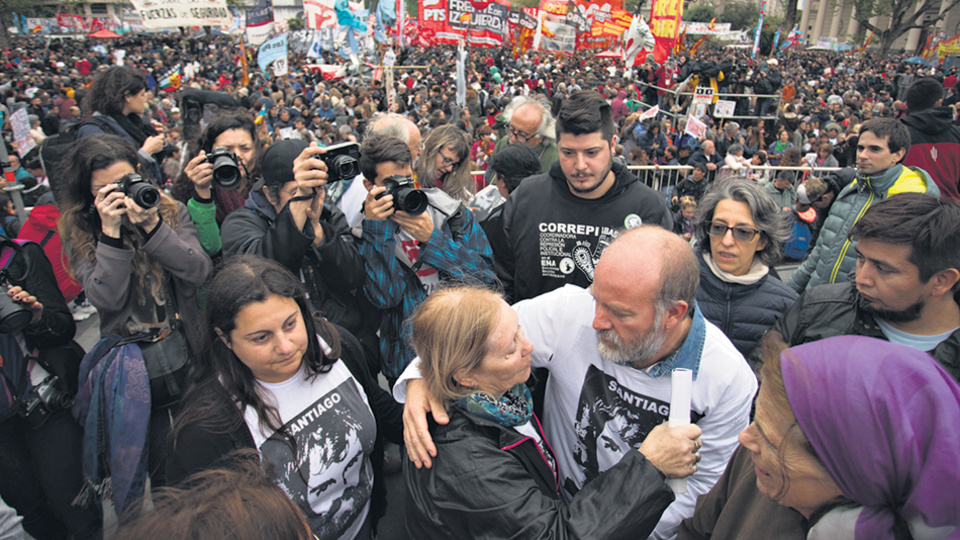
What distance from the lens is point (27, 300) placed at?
212 cm

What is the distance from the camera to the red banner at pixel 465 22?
1145cm

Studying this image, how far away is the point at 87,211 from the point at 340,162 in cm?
113

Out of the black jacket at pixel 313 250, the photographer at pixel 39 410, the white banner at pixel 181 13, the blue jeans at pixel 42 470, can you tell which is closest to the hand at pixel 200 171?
the black jacket at pixel 313 250

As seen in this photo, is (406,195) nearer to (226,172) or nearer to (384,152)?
(384,152)

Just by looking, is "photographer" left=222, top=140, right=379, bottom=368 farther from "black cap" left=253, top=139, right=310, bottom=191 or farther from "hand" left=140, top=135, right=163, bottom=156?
"hand" left=140, top=135, right=163, bottom=156

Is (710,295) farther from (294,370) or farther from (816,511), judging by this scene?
(294,370)

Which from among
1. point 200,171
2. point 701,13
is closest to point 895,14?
point 701,13

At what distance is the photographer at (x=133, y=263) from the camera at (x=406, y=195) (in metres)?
0.91

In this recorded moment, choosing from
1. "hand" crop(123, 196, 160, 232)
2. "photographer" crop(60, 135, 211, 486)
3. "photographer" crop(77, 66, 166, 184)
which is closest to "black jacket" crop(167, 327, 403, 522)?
"photographer" crop(60, 135, 211, 486)

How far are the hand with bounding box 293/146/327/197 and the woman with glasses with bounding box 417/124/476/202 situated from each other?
138 cm

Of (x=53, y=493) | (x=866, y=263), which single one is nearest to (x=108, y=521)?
(x=53, y=493)

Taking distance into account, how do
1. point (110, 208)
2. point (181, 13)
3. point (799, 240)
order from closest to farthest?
1. point (110, 208)
2. point (799, 240)
3. point (181, 13)

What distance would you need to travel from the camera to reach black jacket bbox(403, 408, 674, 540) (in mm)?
1336

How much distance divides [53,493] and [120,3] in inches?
3287
